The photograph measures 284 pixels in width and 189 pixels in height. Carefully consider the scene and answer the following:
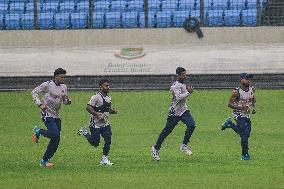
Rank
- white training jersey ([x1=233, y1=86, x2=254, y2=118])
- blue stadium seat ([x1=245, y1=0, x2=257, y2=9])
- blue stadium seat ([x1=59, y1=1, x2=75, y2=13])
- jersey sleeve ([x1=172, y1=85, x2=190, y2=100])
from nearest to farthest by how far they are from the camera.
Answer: white training jersey ([x1=233, y1=86, x2=254, y2=118])
jersey sleeve ([x1=172, y1=85, x2=190, y2=100])
blue stadium seat ([x1=245, y1=0, x2=257, y2=9])
blue stadium seat ([x1=59, y1=1, x2=75, y2=13])

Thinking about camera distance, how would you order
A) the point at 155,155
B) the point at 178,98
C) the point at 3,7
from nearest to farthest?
the point at 178,98 → the point at 155,155 → the point at 3,7

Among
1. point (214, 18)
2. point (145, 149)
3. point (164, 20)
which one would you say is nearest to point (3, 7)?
point (164, 20)

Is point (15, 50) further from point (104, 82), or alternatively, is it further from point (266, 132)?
point (104, 82)

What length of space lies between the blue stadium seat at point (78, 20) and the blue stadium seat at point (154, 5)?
2755 mm

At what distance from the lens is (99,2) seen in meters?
44.4

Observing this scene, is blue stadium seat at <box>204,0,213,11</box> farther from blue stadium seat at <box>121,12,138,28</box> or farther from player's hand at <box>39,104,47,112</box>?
player's hand at <box>39,104,47,112</box>

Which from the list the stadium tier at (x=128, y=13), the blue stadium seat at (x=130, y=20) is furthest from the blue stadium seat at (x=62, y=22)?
the blue stadium seat at (x=130, y=20)

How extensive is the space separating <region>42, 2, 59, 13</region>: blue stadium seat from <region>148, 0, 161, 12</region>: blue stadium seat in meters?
4.08

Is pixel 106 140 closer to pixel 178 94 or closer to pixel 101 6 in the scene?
pixel 178 94

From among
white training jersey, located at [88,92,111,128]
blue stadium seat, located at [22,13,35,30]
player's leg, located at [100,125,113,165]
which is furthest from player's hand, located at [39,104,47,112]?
blue stadium seat, located at [22,13,35,30]

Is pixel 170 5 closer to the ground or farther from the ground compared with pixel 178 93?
farther from the ground

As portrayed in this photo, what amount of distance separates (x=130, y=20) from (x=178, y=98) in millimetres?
17726

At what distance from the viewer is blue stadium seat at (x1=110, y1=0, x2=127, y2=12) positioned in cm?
4413

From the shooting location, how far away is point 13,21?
4391cm
